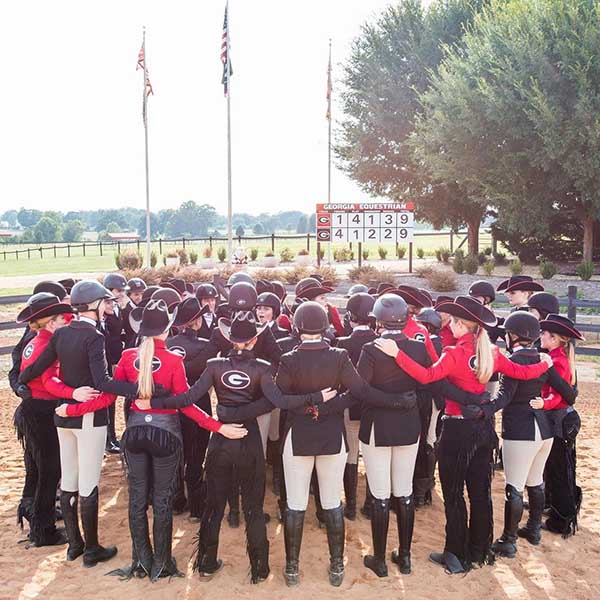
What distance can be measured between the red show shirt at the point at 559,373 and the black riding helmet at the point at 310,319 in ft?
7.39

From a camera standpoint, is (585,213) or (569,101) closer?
(569,101)

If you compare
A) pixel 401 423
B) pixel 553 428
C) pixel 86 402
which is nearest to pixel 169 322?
pixel 86 402

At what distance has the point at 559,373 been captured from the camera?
5570 mm

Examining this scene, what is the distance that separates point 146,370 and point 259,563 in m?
1.82

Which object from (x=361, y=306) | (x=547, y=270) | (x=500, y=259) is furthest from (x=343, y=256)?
(x=361, y=306)

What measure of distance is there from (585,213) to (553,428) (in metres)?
23.3

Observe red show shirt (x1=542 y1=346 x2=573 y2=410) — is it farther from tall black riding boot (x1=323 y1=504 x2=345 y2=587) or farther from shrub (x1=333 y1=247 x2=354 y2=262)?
shrub (x1=333 y1=247 x2=354 y2=262)

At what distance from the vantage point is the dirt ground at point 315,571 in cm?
492

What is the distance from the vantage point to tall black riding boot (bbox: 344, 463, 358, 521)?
6172 mm

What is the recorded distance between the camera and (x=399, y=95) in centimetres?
3288

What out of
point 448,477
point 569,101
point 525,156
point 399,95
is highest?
point 399,95

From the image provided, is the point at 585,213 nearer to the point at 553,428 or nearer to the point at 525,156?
the point at 525,156

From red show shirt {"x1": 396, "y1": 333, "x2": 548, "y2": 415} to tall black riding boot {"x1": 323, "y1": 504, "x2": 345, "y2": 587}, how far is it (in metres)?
1.26

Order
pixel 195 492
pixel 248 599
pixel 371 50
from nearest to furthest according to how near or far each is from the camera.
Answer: pixel 248 599 < pixel 195 492 < pixel 371 50
